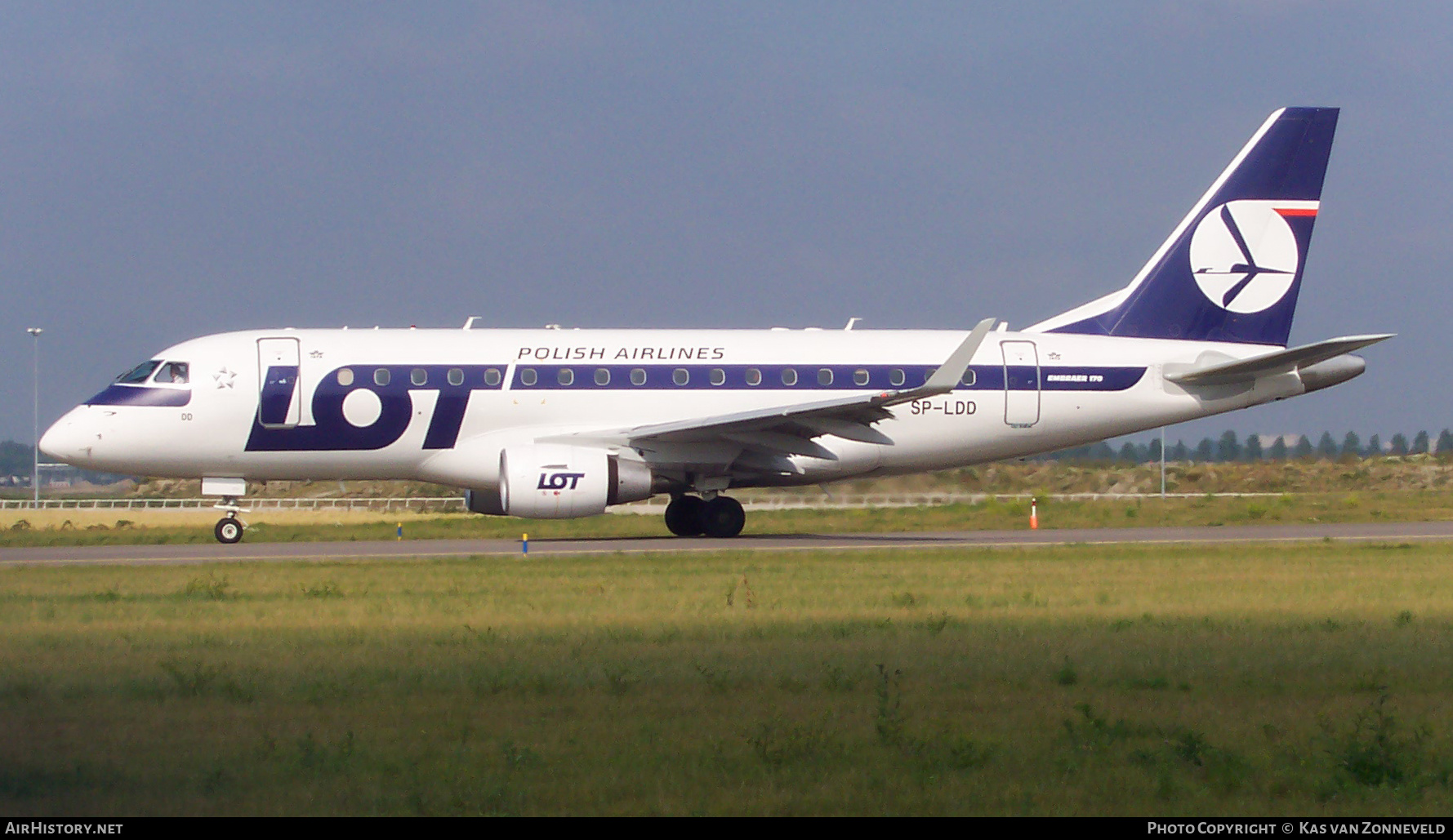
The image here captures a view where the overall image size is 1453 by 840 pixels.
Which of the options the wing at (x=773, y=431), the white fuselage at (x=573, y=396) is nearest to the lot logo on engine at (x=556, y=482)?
the wing at (x=773, y=431)

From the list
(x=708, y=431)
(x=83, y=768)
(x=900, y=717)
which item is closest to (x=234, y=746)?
(x=83, y=768)

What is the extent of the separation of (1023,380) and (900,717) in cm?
1916

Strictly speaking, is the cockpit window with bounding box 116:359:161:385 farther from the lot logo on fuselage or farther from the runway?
the lot logo on fuselage

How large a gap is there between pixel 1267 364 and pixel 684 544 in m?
10.9

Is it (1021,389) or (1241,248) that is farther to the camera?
→ (1241,248)

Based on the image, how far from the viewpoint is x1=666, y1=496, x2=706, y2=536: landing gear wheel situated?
86.7 feet

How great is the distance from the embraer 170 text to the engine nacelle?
3 cm

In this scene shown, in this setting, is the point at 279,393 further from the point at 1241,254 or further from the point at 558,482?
the point at 1241,254

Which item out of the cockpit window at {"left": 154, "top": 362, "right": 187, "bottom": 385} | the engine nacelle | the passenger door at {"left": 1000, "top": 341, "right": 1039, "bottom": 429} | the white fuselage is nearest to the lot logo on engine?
the engine nacelle

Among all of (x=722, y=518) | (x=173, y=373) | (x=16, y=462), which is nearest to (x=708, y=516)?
(x=722, y=518)

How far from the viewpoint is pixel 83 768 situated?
699 centimetres

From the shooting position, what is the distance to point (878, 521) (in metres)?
31.5

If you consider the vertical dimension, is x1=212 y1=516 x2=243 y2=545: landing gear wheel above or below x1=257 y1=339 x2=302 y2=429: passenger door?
below

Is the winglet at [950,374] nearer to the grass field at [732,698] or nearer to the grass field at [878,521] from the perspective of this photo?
the grass field at [878,521]
